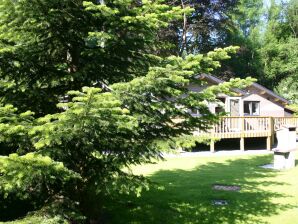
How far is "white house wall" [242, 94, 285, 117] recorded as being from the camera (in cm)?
2872

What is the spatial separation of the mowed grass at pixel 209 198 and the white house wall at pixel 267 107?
14.4m

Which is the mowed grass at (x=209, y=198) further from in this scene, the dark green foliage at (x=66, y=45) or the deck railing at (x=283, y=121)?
the deck railing at (x=283, y=121)

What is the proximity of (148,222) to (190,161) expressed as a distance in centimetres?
957

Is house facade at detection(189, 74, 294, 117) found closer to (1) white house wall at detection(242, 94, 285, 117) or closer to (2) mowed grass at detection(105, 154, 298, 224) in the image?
(1) white house wall at detection(242, 94, 285, 117)

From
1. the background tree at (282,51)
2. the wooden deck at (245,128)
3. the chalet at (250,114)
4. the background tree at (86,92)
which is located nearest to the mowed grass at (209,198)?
the background tree at (86,92)

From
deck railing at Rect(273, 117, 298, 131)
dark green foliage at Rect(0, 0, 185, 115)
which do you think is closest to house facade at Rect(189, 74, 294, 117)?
deck railing at Rect(273, 117, 298, 131)

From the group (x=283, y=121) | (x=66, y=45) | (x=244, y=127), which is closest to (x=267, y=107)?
(x=283, y=121)

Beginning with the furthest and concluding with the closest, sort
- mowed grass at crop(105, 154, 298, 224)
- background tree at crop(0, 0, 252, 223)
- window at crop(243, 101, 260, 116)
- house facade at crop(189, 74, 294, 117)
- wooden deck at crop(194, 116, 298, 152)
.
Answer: window at crop(243, 101, 260, 116), house facade at crop(189, 74, 294, 117), wooden deck at crop(194, 116, 298, 152), mowed grass at crop(105, 154, 298, 224), background tree at crop(0, 0, 252, 223)

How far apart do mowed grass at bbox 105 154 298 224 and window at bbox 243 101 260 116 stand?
14.4m

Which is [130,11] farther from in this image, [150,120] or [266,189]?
[266,189]

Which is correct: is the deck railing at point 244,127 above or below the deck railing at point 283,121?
below

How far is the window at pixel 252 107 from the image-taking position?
29.0 m

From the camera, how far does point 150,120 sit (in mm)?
5598

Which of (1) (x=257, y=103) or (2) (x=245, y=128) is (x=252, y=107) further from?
(2) (x=245, y=128)
